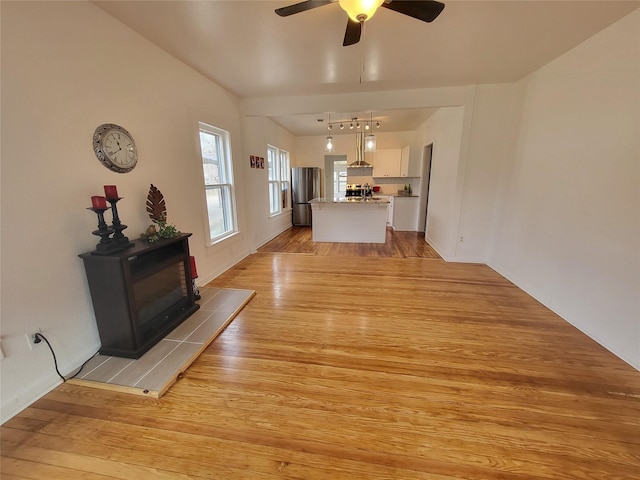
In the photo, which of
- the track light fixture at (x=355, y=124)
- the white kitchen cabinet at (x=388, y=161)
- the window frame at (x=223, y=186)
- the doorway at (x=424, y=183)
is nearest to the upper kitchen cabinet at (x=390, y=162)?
the white kitchen cabinet at (x=388, y=161)

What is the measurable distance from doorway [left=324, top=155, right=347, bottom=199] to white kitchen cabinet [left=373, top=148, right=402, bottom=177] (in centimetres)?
111

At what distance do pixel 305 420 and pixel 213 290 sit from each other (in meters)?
2.12

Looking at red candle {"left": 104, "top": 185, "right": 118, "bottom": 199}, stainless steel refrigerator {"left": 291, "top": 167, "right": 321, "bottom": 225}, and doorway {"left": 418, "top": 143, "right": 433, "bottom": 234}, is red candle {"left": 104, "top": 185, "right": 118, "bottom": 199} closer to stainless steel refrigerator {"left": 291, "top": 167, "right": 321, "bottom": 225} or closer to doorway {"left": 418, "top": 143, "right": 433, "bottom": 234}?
stainless steel refrigerator {"left": 291, "top": 167, "right": 321, "bottom": 225}

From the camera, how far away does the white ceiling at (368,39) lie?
1957 mm

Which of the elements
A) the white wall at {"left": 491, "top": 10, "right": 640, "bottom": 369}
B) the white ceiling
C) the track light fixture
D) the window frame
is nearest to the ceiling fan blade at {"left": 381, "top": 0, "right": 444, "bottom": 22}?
the white ceiling

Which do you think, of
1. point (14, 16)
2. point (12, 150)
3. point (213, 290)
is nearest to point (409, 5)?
point (14, 16)

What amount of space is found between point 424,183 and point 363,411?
5.73 metres

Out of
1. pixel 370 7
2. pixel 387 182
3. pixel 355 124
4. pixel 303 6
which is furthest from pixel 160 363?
pixel 387 182

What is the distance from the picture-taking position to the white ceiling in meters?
1.96

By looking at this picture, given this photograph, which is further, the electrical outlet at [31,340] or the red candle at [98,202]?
the red candle at [98,202]

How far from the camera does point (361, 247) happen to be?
514cm

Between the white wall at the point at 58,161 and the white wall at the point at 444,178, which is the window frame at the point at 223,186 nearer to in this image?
the white wall at the point at 58,161

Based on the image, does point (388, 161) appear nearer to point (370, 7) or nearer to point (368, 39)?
point (368, 39)

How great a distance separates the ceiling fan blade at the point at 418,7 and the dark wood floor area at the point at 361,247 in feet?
11.2
